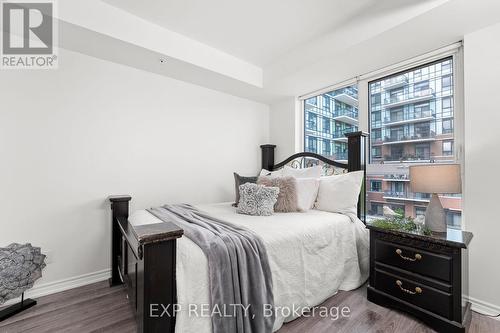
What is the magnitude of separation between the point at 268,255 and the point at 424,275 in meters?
1.15

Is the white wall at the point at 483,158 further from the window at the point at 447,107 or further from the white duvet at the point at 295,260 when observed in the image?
the white duvet at the point at 295,260

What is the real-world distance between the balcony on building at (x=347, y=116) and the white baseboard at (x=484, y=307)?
197 cm

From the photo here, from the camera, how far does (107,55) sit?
2359mm

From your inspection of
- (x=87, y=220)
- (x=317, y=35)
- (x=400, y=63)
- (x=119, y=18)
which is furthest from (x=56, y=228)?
(x=400, y=63)

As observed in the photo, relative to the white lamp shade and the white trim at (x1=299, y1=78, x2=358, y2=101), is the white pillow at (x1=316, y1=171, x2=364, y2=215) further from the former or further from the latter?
the white trim at (x1=299, y1=78, x2=358, y2=101)

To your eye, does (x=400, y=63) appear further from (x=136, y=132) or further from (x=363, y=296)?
(x=136, y=132)

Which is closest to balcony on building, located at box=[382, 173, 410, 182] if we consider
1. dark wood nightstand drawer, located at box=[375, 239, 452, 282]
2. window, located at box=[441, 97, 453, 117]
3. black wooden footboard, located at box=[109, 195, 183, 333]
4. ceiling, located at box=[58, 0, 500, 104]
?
window, located at box=[441, 97, 453, 117]

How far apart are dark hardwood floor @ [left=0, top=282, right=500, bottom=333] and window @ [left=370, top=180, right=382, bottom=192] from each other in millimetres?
1143

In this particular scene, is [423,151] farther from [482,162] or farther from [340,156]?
[340,156]

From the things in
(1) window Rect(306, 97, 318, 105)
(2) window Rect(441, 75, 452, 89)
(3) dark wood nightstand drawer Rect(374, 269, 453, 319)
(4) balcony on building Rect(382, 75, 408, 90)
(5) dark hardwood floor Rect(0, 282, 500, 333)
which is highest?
(1) window Rect(306, 97, 318, 105)

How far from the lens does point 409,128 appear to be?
8.02 ft

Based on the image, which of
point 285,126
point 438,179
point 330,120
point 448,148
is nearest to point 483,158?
point 448,148

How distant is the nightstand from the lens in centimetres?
151

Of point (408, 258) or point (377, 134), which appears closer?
point (408, 258)
